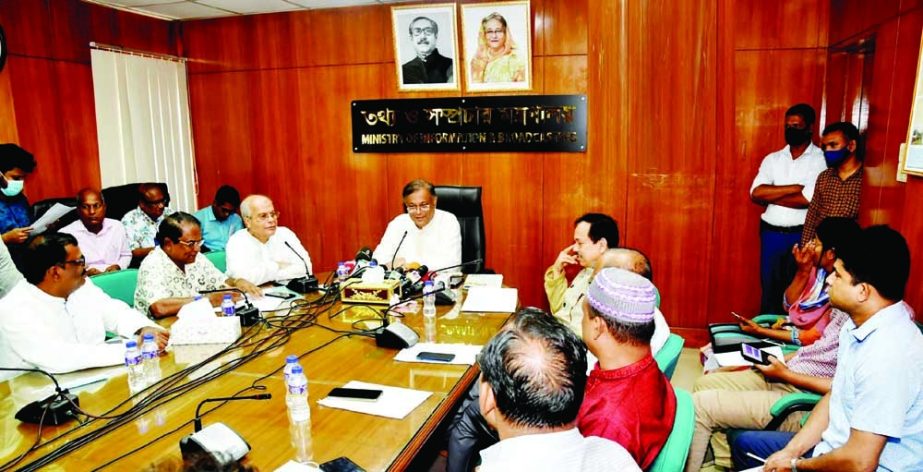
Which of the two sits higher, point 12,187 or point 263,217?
point 12,187

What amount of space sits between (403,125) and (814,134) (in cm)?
303

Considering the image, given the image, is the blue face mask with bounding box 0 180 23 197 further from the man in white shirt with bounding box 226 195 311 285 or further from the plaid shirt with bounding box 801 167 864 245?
Result: the plaid shirt with bounding box 801 167 864 245

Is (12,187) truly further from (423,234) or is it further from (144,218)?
(423,234)

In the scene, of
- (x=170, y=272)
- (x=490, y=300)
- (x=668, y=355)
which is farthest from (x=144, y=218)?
(x=668, y=355)

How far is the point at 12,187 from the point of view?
3.51 meters

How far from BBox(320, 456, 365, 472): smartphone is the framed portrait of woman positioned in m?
3.59

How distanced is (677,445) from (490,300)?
1.52 m

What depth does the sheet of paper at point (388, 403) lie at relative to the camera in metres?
1.71

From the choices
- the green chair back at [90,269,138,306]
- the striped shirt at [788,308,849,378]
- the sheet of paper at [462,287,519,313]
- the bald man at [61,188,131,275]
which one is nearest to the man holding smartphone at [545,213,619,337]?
the sheet of paper at [462,287,519,313]

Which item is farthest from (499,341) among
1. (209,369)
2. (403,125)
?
(403,125)

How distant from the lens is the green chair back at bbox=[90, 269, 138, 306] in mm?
2740

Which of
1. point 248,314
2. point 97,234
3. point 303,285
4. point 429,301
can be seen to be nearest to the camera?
point 248,314

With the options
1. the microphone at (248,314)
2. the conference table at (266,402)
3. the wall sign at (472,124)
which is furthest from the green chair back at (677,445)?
the wall sign at (472,124)

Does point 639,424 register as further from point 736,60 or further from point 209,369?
point 736,60
